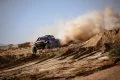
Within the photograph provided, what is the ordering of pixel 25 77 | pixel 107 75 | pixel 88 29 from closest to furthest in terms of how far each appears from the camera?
pixel 107 75 → pixel 25 77 → pixel 88 29

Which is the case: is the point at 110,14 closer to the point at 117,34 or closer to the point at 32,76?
the point at 117,34

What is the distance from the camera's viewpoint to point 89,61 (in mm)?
16594

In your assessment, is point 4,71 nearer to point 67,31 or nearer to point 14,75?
point 14,75

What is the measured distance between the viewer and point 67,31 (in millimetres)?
32500

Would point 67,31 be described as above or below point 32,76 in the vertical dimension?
above

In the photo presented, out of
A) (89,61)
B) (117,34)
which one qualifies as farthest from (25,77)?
(117,34)

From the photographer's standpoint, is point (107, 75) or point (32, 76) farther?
point (32, 76)

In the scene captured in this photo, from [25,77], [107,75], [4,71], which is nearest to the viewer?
[107,75]

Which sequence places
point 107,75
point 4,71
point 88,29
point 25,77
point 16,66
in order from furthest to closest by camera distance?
1. point 88,29
2. point 16,66
3. point 4,71
4. point 25,77
5. point 107,75

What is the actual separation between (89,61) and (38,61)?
14.1 feet

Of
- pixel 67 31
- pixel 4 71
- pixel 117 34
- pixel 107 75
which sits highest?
pixel 67 31

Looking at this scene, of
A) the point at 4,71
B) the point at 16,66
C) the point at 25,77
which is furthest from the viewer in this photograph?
the point at 16,66

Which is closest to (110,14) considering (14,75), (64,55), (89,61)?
(64,55)

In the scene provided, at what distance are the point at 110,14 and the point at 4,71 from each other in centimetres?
1871
